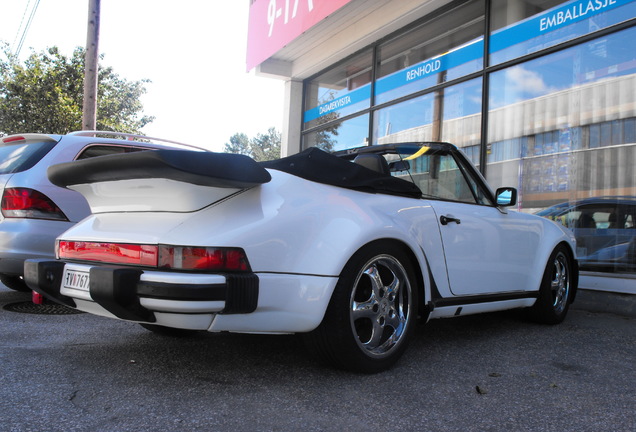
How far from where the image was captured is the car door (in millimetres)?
3307

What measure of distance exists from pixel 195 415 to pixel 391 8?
26.8ft

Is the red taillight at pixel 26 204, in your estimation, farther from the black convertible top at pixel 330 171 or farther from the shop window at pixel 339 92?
the shop window at pixel 339 92

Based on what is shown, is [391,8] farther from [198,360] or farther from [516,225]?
[198,360]

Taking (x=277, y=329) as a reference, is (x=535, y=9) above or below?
above

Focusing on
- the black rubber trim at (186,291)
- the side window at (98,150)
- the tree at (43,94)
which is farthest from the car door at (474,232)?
the tree at (43,94)

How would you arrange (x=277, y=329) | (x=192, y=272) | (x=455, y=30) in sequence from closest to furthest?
(x=192, y=272), (x=277, y=329), (x=455, y=30)

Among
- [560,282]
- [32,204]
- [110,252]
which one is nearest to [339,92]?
[560,282]

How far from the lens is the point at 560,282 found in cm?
455

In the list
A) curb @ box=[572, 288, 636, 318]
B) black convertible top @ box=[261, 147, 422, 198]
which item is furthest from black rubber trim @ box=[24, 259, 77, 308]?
curb @ box=[572, 288, 636, 318]

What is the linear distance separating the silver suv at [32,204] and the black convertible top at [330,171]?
6.89 feet

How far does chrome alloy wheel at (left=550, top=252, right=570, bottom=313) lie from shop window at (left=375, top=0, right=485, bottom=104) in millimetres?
4019

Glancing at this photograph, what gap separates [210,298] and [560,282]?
3.56 meters

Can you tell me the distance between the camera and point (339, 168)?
277 cm

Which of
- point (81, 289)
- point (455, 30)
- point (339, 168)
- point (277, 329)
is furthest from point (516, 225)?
point (455, 30)
